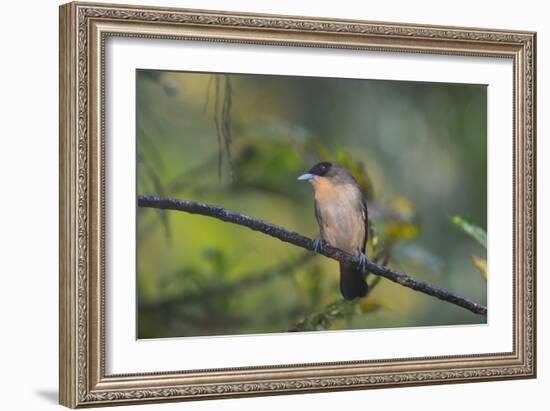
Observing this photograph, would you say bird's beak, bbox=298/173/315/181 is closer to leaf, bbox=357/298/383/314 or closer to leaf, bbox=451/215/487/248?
leaf, bbox=357/298/383/314

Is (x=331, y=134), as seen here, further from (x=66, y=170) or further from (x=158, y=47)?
(x=66, y=170)

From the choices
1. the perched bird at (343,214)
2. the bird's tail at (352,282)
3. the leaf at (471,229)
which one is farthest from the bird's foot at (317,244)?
the leaf at (471,229)

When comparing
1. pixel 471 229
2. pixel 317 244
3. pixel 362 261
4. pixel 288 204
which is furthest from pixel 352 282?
pixel 471 229

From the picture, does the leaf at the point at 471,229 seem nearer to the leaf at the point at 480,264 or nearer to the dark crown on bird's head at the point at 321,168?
the leaf at the point at 480,264

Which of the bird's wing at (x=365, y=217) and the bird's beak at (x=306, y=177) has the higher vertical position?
the bird's beak at (x=306, y=177)

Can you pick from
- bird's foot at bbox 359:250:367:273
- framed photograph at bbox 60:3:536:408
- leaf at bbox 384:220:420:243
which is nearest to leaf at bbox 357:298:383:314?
framed photograph at bbox 60:3:536:408

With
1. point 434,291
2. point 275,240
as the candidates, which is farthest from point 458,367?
point 275,240
